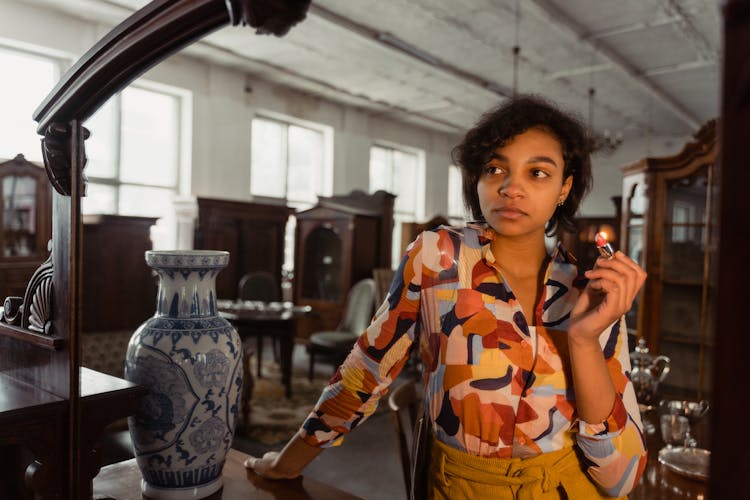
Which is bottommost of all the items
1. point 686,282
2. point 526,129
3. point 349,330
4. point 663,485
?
point 349,330

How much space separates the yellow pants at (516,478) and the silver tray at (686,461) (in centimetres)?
61

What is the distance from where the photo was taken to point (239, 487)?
3.43ft

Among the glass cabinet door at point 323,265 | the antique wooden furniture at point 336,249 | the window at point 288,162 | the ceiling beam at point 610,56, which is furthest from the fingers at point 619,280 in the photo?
the window at point 288,162

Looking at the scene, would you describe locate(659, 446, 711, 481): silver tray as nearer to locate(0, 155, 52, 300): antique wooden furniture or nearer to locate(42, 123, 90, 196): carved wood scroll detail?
locate(42, 123, 90, 196): carved wood scroll detail

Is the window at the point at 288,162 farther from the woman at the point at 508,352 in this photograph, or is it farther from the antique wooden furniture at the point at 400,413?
the woman at the point at 508,352

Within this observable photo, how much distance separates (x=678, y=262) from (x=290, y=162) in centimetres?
604

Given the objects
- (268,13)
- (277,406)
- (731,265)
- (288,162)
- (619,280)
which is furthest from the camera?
(288,162)

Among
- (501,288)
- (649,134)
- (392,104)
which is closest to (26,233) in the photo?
(501,288)

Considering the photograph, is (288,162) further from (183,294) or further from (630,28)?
(183,294)

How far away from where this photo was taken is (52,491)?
0.85 meters

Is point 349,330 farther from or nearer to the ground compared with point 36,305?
nearer to the ground

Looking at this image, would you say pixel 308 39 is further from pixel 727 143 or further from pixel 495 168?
pixel 727 143

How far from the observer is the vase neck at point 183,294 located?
40.0 inches

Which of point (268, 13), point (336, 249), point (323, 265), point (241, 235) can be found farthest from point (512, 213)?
point (241, 235)
